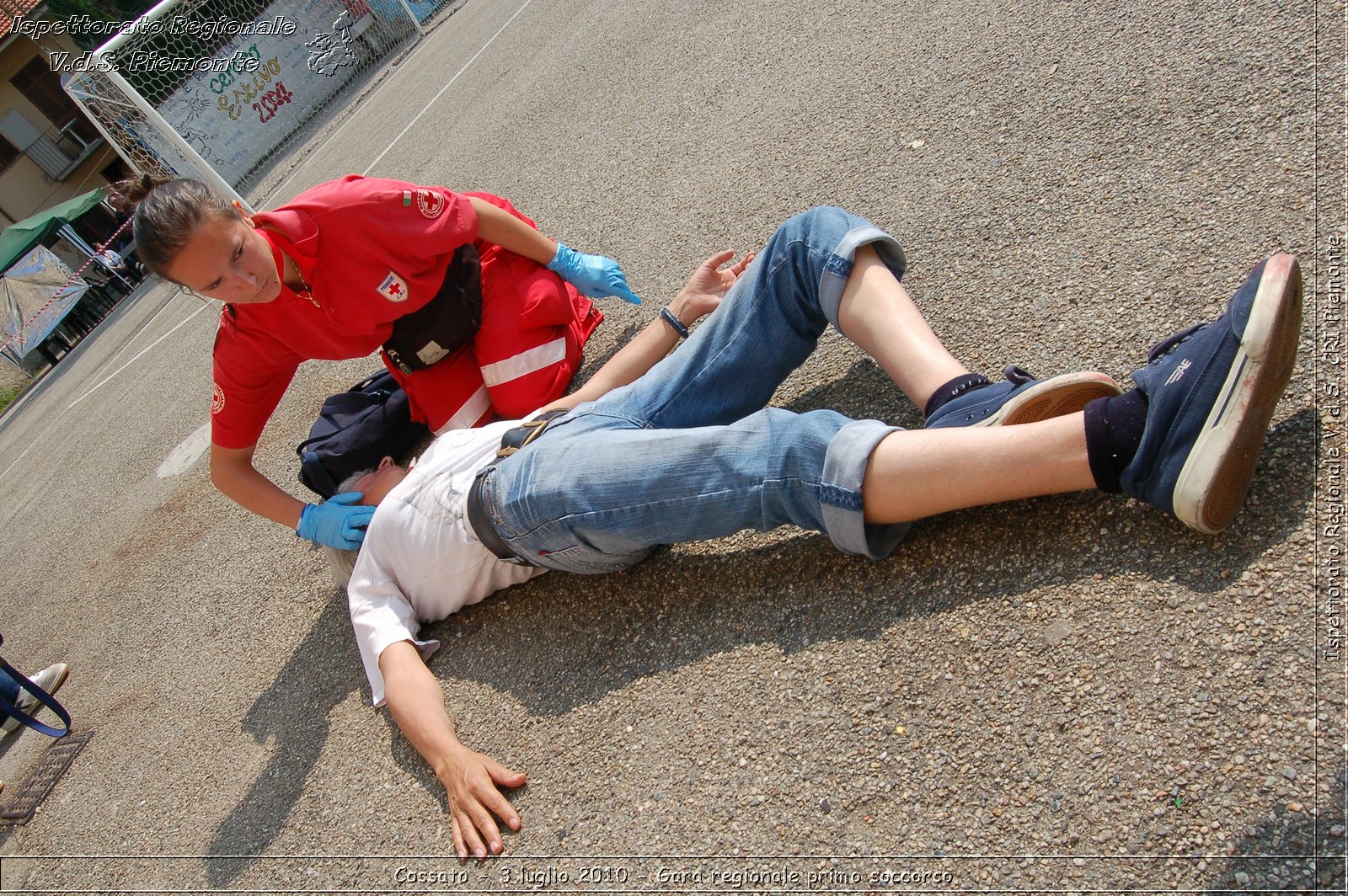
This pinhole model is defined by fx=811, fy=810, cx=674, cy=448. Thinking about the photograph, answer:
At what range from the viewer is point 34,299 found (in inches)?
439

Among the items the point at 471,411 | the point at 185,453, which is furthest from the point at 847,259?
the point at 185,453

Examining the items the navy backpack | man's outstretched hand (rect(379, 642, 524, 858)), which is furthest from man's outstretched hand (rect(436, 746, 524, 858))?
the navy backpack

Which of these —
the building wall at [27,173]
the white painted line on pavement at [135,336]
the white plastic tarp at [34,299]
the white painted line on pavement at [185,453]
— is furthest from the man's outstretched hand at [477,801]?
the building wall at [27,173]

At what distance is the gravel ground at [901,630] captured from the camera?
127cm

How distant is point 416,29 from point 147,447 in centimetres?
839

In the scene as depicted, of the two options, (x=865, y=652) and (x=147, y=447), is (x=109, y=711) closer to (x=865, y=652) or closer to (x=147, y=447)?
(x=147, y=447)

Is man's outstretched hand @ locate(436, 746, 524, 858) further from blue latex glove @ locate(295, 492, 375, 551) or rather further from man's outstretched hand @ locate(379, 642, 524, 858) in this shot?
blue latex glove @ locate(295, 492, 375, 551)

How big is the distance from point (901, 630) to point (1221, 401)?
0.68 metres

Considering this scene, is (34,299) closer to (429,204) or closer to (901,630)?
(429,204)

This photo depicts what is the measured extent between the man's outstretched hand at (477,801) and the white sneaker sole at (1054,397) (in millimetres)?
1267

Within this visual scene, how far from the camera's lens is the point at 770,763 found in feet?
5.12

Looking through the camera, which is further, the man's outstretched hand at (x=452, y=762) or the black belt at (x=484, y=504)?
the black belt at (x=484, y=504)

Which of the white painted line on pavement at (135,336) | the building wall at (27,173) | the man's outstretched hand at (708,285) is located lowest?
the man's outstretched hand at (708,285)

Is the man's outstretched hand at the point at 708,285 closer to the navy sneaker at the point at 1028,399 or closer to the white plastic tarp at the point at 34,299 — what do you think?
the navy sneaker at the point at 1028,399
